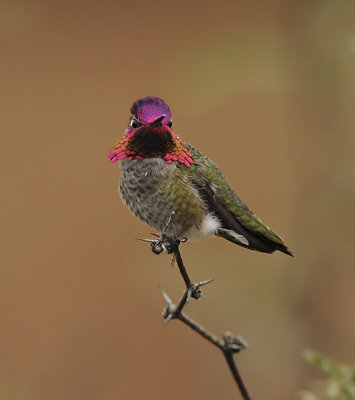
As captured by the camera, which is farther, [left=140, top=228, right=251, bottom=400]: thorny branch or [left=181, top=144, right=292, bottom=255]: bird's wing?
[left=181, top=144, right=292, bottom=255]: bird's wing

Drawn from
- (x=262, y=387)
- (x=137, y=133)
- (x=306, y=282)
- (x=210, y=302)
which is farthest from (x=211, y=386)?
(x=137, y=133)

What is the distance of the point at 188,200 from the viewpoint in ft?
3.69

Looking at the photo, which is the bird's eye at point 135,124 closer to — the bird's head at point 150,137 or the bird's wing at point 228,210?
the bird's head at point 150,137

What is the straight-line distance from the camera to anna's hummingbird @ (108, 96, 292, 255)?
3.47ft

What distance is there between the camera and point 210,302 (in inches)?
63.8

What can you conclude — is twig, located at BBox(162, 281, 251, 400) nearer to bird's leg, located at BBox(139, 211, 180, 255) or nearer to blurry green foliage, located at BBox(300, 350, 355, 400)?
bird's leg, located at BBox(139, 211, 180, 255)

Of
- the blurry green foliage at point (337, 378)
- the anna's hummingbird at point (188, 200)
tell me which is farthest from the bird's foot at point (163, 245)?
the blurry green foliage at point (337, 378)

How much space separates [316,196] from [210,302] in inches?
15.3

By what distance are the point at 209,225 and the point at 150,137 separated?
21 centimetres

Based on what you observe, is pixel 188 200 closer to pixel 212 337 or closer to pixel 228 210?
pixel 228 210

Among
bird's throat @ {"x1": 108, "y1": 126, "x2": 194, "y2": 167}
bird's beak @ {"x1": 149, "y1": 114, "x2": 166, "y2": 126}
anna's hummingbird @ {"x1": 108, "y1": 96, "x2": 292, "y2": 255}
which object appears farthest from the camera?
anna's hummingbird @ {"x1": 108, "y1": 96, "x2": 292, "y2": 255}

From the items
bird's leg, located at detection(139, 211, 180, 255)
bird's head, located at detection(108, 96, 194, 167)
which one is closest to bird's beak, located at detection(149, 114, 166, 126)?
bird's head, located at detection(108, 96, 194, 167)

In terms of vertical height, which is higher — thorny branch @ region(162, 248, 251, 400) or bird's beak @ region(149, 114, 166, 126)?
bird's beak @ region(149, 114, 166, 126)

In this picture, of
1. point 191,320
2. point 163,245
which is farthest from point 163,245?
point 191,320
